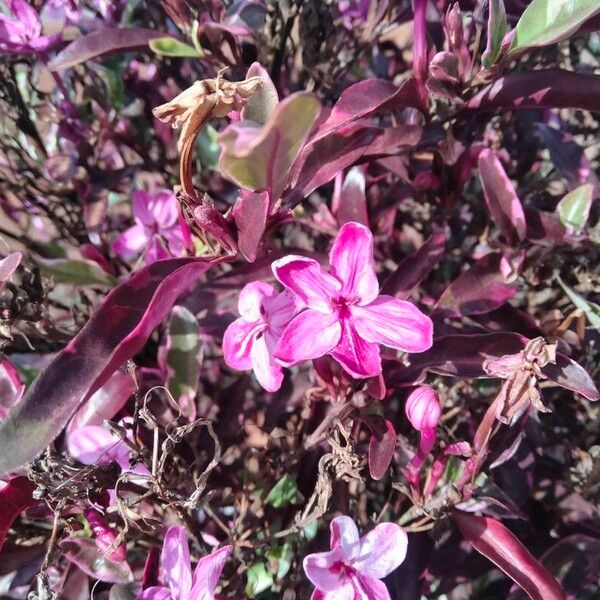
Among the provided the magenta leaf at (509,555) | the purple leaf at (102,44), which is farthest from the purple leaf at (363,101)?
the magenta leaf at (509,555)

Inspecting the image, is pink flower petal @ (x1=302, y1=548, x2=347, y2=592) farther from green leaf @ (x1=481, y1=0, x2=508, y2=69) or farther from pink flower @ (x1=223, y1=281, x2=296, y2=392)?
green leaf @ (x1=481, y1=0, x2=508, y2=69)

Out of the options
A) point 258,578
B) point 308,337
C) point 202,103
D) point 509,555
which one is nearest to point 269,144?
point 202,103

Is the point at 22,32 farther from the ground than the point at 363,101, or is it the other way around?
the point at 22,32

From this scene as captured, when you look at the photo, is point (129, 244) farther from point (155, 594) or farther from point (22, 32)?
point (155, 594)

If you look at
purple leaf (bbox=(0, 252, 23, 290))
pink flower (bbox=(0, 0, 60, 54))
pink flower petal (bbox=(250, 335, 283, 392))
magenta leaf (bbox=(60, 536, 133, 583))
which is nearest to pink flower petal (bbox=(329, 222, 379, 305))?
pink flower petal (bbox=(250, 335, 283, 392))

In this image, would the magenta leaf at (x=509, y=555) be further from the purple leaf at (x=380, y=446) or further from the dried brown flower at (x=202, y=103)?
the dried brown flower at (x=202, y=103)

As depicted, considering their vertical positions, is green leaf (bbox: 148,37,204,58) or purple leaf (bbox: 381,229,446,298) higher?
green leaf (bbox: 148,37,204,58)
